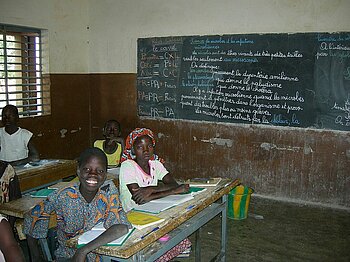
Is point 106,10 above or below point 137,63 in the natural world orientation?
above

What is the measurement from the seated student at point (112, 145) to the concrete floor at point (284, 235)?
1.30m

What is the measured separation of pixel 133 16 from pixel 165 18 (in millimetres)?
589

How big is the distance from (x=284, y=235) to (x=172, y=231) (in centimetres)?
201

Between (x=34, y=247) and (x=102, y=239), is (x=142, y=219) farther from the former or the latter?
(x=34, y=247)

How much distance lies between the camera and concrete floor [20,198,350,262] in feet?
11.1

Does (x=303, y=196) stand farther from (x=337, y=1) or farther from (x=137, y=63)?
(x=137, y=63)

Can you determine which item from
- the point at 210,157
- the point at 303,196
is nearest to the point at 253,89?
the point at 210,157

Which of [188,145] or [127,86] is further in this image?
[127,86]

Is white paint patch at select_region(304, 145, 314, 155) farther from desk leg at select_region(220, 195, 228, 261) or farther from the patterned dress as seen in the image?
the patterned dress

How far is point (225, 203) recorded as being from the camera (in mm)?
2992

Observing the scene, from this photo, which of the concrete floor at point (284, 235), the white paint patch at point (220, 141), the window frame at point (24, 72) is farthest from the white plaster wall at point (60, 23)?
the concrete floor at point (284, 235)

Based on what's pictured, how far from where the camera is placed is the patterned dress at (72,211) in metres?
2.04

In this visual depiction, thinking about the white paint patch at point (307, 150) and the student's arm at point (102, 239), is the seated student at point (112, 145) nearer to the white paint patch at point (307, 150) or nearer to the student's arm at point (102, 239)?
the white paint patch at point (307, 150)

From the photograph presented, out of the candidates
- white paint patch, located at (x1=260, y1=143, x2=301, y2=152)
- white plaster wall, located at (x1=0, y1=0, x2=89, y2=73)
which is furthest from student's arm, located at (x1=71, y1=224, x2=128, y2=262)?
white plaster wall, located at (x1=0, y1=0, x2=89, y2=73)
